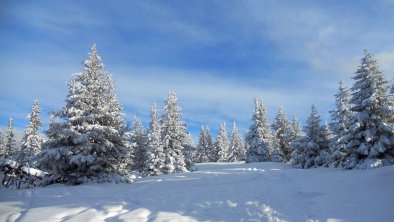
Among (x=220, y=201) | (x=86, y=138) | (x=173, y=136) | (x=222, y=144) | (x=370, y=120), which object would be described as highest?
(x=222, y=144)

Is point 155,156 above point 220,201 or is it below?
above

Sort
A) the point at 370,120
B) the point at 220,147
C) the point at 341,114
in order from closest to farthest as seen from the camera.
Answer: the point at 370,120 < the point at 341,114 < the point at 220,147

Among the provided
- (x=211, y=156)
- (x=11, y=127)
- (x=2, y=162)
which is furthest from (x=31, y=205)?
(x=211, y=156)

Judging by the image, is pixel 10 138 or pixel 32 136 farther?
pixel 10 138

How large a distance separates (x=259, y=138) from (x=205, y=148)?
102 ft

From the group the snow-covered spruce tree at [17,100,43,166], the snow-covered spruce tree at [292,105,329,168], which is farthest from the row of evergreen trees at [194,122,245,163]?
the snow-covered spruce tree at [17,100,43,166]

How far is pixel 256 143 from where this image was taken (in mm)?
58656

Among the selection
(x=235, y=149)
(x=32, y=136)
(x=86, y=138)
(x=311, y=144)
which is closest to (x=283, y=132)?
(x=235, y=149)

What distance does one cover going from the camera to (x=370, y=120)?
26953mm

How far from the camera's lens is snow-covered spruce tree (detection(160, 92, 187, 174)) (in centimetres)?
4403

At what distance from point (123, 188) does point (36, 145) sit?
33.5 metres

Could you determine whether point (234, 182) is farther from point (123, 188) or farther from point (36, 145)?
point (36, 145)

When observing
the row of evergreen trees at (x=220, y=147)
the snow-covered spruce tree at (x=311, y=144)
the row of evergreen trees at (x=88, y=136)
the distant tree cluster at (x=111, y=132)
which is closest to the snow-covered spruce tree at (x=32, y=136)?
the distant tree cluster at (x=111, y=132)

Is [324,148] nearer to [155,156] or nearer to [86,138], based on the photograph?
[155,156]
